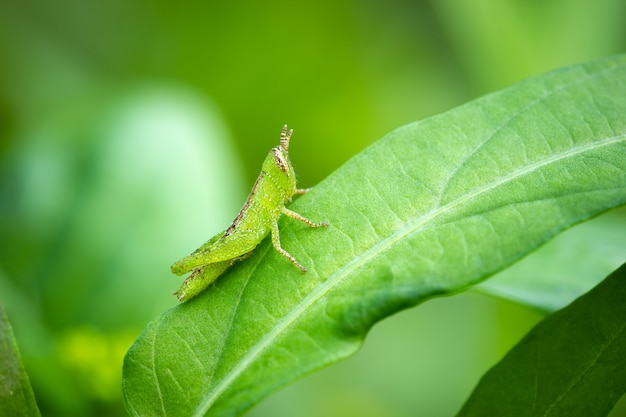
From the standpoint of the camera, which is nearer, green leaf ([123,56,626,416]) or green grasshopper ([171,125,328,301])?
green leaf ([123,56,626,416])

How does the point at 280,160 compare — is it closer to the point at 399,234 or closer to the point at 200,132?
the point at 399,234

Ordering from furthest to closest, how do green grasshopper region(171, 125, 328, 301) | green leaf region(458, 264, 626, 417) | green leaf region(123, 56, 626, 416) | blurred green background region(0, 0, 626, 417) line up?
blurred green background region(0, 0, 626, 417) → green grasshopper region(171, 125, 328, 301) → green leaf region(458, 264, 626, 417) → green leaf region(123, 56, 626, 416)

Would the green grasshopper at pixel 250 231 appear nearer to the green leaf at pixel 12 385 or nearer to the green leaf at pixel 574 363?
the green leaf at pixel 12 385

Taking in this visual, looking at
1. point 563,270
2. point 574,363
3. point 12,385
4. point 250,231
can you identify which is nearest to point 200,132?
point 250,231

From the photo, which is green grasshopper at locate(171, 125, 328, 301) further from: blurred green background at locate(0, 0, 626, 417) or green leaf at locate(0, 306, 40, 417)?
blurred green background at locate(0, 0, 626, 417)

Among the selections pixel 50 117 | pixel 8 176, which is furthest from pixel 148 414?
pixel 50 117

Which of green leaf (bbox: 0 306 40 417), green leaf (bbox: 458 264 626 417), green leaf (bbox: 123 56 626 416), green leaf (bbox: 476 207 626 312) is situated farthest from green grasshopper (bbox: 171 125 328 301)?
green leaf (bbox: 476 207 626 312)

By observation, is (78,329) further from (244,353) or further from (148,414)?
(244,353)
